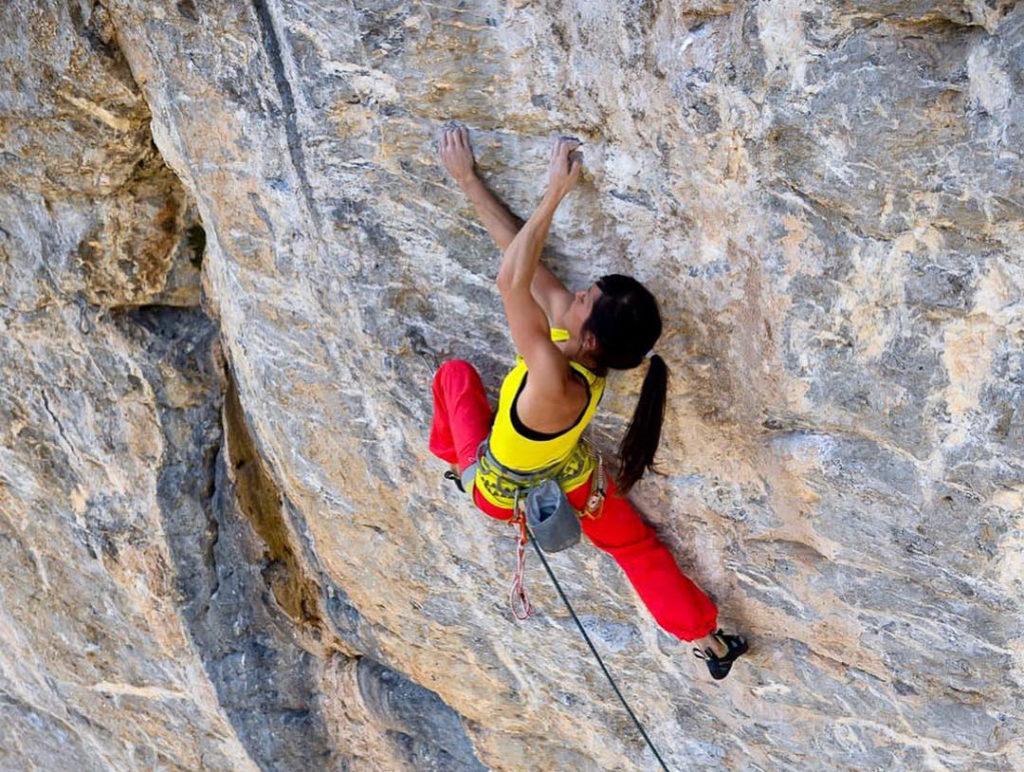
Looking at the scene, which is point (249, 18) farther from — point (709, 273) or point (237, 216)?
point (709, 273)

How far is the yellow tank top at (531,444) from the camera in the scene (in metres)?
3.32

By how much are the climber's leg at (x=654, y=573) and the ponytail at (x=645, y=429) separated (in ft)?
0.49

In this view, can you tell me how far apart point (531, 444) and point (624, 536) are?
59cm

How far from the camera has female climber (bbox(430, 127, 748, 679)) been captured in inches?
123

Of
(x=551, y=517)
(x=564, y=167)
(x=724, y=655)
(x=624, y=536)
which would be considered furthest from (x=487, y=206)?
(x=724, y=655)

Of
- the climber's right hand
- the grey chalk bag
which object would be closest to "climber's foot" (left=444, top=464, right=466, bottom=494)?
the grey chalk bag

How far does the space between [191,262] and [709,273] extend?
2.54m

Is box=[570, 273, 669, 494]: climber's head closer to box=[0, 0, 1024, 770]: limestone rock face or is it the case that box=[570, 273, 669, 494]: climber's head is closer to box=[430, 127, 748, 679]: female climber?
box=[430, 127, 748, 679]: female climber

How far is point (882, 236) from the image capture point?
9.27 feet

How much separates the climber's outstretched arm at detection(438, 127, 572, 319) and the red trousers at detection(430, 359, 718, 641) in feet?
1.35

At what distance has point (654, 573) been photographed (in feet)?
12.3

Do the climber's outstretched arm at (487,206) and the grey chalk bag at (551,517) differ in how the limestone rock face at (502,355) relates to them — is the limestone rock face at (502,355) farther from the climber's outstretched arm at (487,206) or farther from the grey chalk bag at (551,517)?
the grey chalk bag at (551,517)

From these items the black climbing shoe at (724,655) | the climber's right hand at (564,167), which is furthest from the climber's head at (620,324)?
the black climbing shoe at (724,655)

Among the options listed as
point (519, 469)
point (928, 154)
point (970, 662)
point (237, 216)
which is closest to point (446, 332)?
point (519, 469)
